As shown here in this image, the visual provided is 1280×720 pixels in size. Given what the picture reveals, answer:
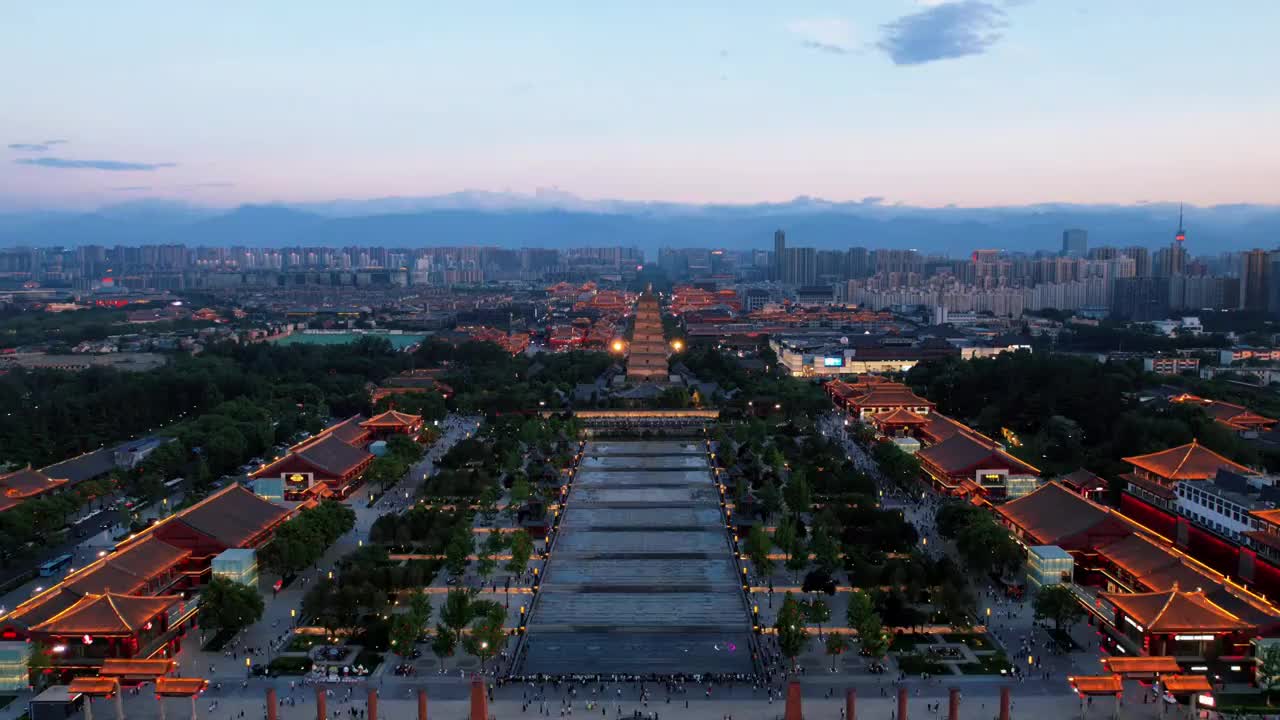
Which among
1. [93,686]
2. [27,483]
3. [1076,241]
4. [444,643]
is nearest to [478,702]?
[444,643]

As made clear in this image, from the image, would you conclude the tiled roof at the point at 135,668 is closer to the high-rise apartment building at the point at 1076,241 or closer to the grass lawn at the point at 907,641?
the grass lawn at the point at 907,641

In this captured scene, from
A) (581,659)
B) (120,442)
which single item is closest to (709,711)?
(581,659)

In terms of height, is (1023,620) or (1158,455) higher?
(1158,455)

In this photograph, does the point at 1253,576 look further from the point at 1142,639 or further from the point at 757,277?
the point at 757,277

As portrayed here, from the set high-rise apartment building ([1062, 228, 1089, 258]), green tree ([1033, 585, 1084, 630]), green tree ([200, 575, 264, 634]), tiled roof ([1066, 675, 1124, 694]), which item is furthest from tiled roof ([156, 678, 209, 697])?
high-rise apartment building ([1062, 228, 1089, 258])

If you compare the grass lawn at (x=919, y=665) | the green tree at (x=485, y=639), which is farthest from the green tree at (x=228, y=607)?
the grass lawn at (x=919, y=665)

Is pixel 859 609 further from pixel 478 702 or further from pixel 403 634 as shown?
pixel 403 634
